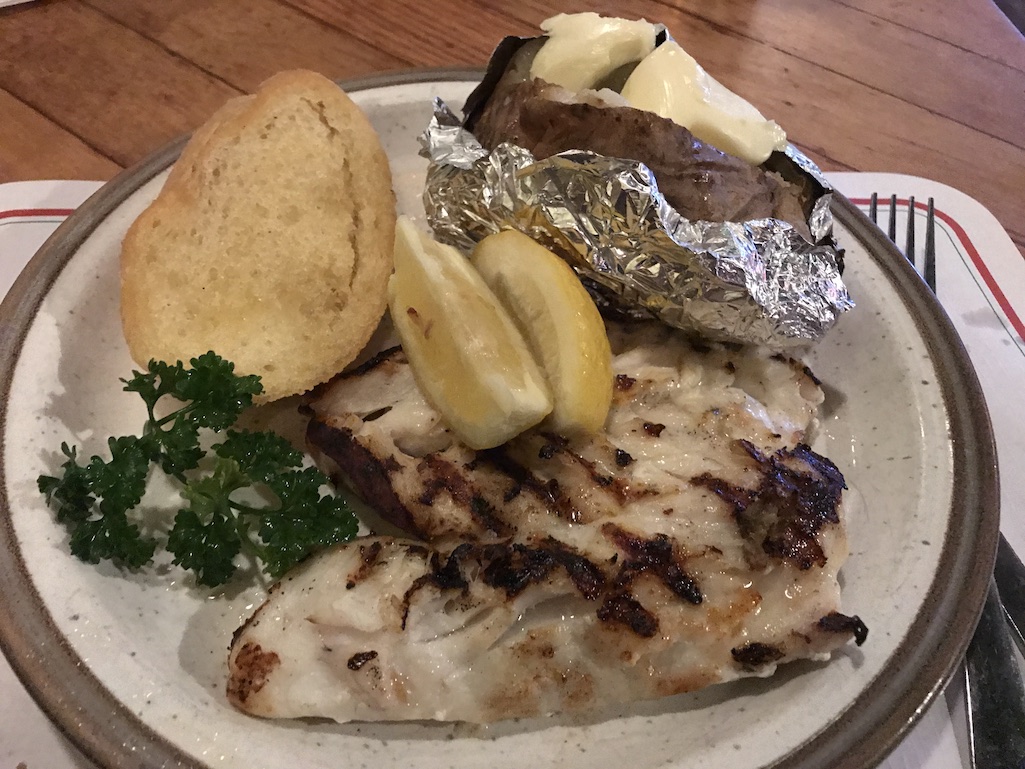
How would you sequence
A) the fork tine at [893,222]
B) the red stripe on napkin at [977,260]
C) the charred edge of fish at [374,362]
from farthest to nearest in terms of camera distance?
1. the fork tine at [893,222]
2. the red stripe on napkin at [977,260]
3. the charred edge of fish at [374,362]

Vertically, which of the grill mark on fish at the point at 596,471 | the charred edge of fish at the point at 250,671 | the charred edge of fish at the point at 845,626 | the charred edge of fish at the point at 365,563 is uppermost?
the grill mark on fish at the point at 596,471

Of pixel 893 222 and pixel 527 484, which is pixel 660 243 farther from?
pixel 893 222

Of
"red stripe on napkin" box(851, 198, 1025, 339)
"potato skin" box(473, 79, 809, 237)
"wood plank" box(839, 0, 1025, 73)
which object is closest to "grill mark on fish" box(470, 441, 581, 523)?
"potato skin" box(473, 79, 809, 237)

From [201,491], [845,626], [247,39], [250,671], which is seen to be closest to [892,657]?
[845,626]

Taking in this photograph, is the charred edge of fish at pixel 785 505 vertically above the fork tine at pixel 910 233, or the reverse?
the fork tine at pixel 910 233

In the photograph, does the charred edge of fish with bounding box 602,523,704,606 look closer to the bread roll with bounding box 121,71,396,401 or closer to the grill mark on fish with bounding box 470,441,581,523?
the grill mark on fish with bounding box 470,441,581,523

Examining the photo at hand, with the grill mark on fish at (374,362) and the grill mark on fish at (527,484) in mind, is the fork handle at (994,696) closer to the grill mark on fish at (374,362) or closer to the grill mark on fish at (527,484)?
the grill mark on fish at (527,484)

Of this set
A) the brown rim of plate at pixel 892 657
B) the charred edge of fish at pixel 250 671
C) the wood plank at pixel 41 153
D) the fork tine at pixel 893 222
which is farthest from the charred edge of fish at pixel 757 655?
the wood plank at pixel 41 153
